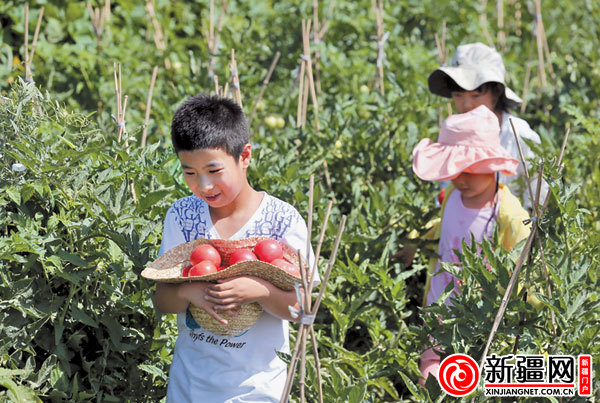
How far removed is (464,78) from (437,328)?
1.23m

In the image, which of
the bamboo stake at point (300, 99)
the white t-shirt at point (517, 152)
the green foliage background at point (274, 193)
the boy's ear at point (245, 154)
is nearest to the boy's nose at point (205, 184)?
the boy's ear at point (245, 154)

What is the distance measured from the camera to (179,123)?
195 centimetres

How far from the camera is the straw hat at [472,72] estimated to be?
126 inches

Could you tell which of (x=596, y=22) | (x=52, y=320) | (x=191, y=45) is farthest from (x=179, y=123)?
(x=596, y=22)

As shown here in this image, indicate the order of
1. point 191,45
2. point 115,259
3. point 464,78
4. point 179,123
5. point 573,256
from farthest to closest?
point 191,45 < point 464,78 < point 573,256 < point 115,259 < point 179,123

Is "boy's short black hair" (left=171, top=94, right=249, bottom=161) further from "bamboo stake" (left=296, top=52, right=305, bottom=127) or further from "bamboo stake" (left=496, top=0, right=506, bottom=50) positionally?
"bamboo stake" (left=496, top=0, right=506, bottom=50)

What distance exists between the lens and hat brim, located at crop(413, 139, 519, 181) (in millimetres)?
2689

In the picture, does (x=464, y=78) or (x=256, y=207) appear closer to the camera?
(x=256, y=207)

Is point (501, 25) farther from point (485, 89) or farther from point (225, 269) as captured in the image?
point (225, 269)

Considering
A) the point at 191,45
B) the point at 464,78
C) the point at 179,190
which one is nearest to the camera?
the point at 179,190

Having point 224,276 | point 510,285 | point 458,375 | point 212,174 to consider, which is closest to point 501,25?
point 510,285

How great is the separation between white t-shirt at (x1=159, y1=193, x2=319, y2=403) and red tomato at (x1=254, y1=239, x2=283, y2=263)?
0.22 feet

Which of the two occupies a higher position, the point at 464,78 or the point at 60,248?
the point at 464,78

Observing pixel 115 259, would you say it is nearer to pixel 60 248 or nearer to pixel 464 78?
Answer: pixel 60 248
